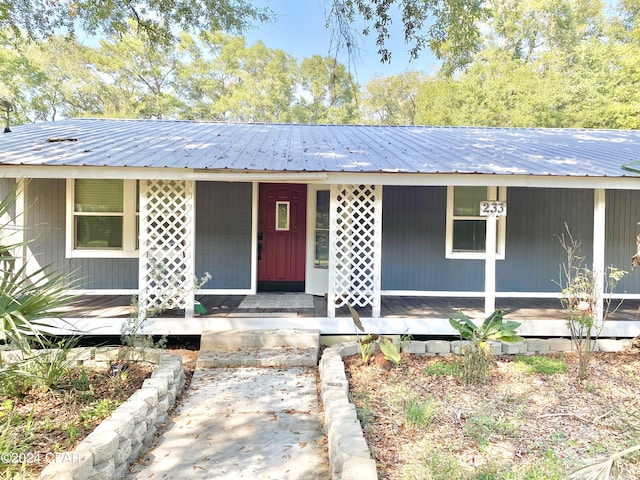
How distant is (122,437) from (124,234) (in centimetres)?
504

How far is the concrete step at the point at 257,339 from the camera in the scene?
208 inches

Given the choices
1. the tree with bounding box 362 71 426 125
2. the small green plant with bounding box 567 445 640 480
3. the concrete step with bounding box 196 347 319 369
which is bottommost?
the concrete step with bounding box 196 347 319 369

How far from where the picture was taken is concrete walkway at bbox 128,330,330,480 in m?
2.93

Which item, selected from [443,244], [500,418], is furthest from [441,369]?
[443,244]

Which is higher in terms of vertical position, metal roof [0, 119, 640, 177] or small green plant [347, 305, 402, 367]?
metal roof [0, 119, 640, 177]

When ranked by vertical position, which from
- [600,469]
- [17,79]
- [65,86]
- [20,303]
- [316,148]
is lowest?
[600,469]

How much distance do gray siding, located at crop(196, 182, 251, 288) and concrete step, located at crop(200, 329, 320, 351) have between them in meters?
Answer: 2.32

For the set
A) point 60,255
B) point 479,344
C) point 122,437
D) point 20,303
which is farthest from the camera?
point 60,255

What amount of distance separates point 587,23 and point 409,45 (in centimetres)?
2265

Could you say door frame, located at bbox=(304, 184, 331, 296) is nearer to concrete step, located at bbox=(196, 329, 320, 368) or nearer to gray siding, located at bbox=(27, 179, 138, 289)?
concrete step, located at bbox=(196, 329, 320, 368)

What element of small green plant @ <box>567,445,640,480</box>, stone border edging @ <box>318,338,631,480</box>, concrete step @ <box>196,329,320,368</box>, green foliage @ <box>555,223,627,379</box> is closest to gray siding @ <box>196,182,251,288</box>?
concrete step @ <box>196,329,320,368</box>

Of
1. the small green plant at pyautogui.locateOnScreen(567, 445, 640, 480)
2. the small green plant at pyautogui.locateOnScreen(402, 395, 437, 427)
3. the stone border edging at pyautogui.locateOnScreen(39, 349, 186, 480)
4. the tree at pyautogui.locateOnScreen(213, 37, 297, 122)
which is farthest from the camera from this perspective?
the tree at pyautogui.locateOnScreen(213, 37, 297, 122)

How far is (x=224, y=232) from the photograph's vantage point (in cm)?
769

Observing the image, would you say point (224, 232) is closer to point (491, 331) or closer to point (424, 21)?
point (424, 21)
